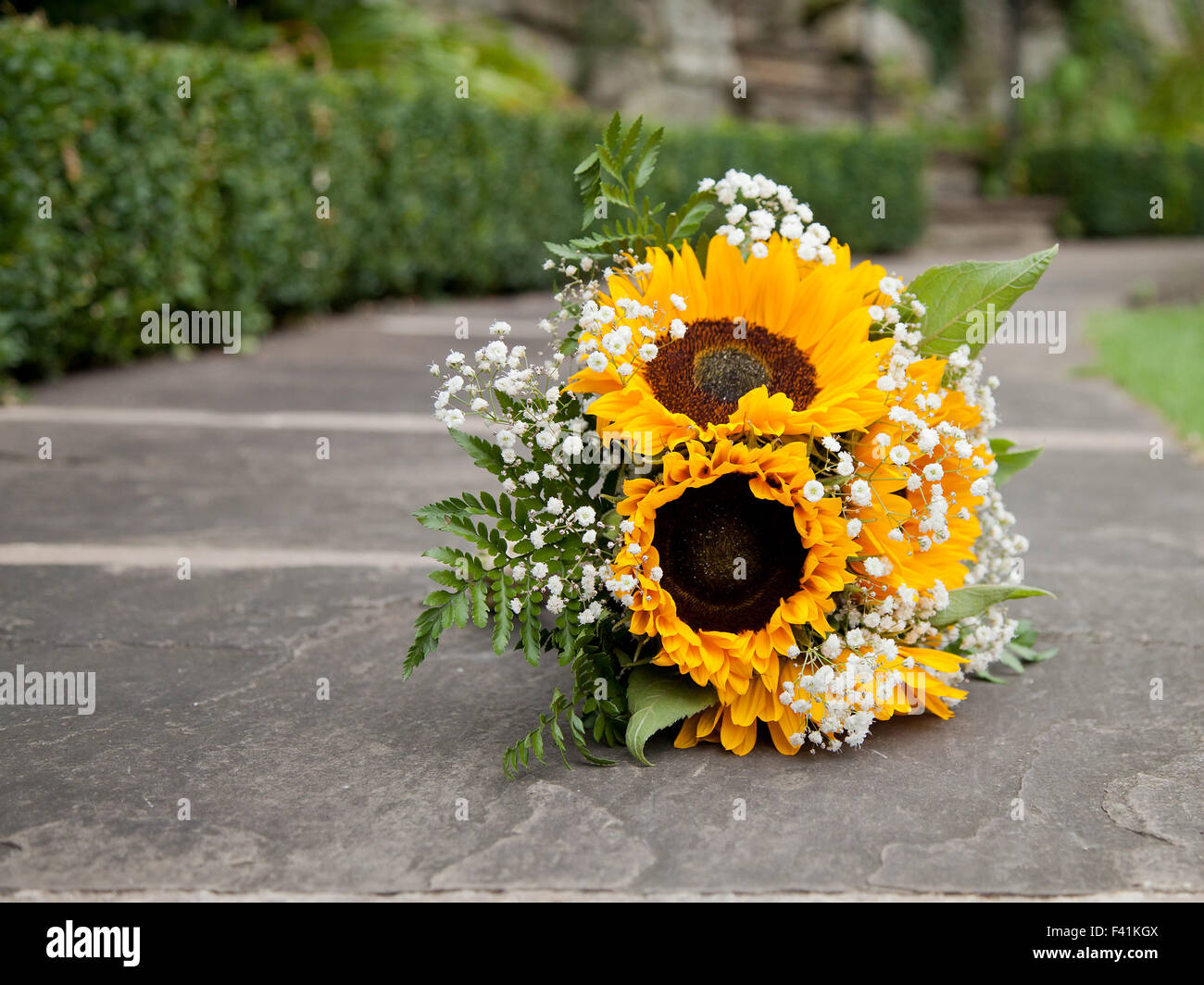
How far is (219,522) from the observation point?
3709 millimetres

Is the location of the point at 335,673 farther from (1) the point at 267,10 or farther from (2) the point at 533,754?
(1) the point at 267,10

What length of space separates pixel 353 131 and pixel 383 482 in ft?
16.7

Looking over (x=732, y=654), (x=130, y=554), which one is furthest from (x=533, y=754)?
(x=130, y=554)

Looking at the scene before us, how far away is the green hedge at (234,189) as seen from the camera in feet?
18.6

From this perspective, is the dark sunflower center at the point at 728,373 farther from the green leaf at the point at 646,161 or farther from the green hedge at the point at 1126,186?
the green hedge at the point at 1126,186

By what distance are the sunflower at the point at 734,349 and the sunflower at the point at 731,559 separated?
71 millimetres

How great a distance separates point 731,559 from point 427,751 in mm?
627

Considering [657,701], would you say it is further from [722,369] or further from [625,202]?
[625,202]

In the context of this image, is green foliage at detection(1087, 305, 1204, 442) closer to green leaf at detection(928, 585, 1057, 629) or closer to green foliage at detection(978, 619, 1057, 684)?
green foliage at detection(978, 619, 1057, 684)

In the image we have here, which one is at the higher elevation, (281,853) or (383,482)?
(383,482)

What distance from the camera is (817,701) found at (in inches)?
78.8

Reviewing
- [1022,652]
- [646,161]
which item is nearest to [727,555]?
[646,161]

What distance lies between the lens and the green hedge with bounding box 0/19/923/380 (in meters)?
5.67

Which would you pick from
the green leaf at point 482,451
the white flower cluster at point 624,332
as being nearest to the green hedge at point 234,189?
the green leaf at point 482,451
